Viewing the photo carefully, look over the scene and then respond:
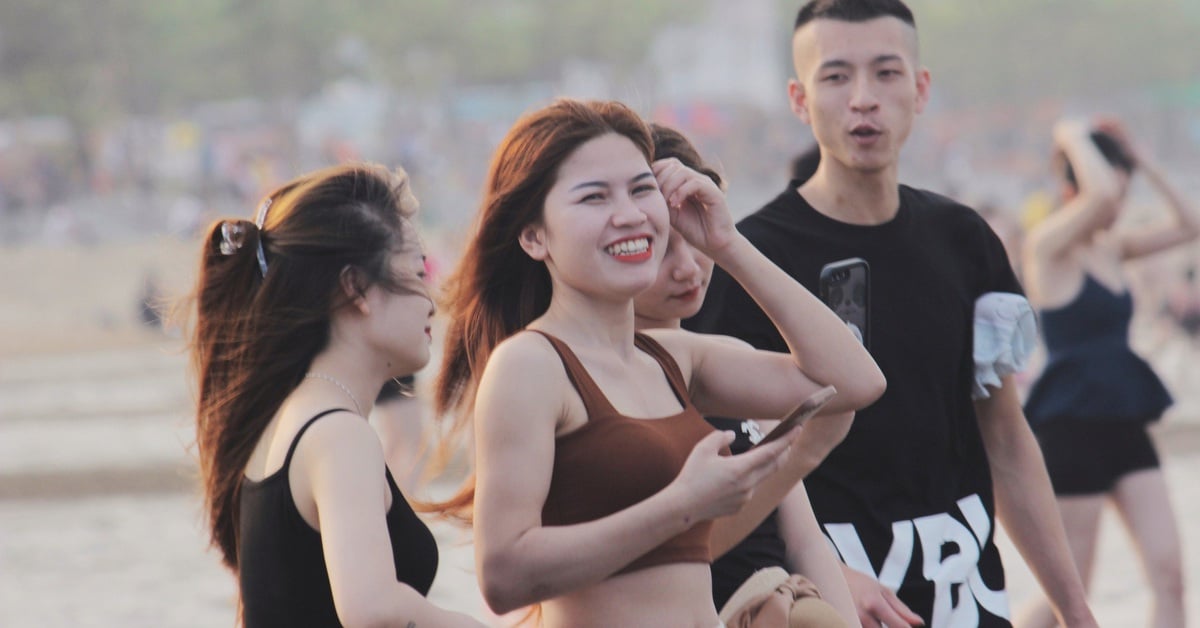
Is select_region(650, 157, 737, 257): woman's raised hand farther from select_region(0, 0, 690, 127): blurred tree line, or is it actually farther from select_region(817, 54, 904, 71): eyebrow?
select_region(0, 0, 690, 127): blurred tree line

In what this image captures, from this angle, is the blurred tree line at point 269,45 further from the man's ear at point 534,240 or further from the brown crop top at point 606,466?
the brown crop top at point 606,466

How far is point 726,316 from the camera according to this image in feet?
11.6

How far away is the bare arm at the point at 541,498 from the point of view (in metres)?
2.31

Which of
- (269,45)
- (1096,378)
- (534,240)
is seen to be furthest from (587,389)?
(269,45)

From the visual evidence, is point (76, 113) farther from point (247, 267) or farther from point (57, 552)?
point (247, 267)

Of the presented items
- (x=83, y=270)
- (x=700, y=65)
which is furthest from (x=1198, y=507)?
(x=700, y=65)

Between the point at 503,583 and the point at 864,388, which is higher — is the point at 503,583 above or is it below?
below

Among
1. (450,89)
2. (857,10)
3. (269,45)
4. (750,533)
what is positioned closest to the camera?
(750,533)

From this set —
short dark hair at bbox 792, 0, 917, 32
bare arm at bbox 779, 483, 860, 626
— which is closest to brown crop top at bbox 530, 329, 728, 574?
bare arm at bbox 779, 483, 860, 626

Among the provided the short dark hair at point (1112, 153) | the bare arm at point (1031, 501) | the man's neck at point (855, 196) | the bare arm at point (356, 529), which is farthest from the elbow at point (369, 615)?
the short dark hair at point (1112, 153)

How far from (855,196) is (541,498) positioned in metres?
1.64

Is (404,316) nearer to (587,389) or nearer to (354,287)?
(354,287)

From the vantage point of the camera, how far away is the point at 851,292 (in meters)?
3.65

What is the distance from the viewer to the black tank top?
105 inches
